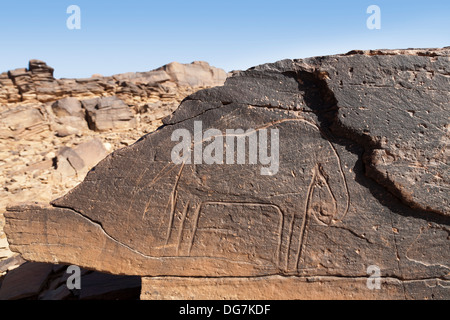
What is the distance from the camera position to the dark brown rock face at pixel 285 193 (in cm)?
237

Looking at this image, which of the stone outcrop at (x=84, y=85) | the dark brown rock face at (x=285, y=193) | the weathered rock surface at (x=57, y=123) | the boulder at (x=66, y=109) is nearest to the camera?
the dark brown rock face at (x=285, y=193)

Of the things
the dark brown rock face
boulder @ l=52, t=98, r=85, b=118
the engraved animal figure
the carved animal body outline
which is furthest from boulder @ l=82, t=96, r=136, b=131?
the carved animal body outline

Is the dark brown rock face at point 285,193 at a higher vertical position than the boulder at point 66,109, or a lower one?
lower

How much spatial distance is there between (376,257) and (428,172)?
2.54 feet

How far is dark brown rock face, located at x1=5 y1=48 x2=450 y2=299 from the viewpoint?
2.37 metres

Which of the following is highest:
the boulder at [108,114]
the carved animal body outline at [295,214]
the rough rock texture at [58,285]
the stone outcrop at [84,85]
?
the stone outcrop at [84,85]

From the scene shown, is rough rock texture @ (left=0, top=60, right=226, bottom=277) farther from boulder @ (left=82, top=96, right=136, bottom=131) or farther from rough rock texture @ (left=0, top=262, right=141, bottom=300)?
rough rock texture @ (left=0, top=262, right=141, bottom=300)

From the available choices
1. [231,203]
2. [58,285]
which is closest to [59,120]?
[58,285]

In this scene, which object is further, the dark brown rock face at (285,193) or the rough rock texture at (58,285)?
the rough rock texture at (58,285)

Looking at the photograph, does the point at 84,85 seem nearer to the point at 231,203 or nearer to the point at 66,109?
the point at 66,109

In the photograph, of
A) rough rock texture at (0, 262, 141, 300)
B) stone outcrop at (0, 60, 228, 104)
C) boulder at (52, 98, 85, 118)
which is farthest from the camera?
stone outcrop at (0, 60, 228, 104)

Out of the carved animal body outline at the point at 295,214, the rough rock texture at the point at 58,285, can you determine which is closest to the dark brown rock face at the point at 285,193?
the carved animal body outline at the point at 295,214

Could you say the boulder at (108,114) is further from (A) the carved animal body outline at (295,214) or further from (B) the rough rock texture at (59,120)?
(A) the carved animal body outline at (295,214)

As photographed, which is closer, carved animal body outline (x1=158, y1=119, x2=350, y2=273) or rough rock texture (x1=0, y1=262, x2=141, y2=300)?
carved animal body outline (x1=158, y1=119, x2=350, y2=273)
